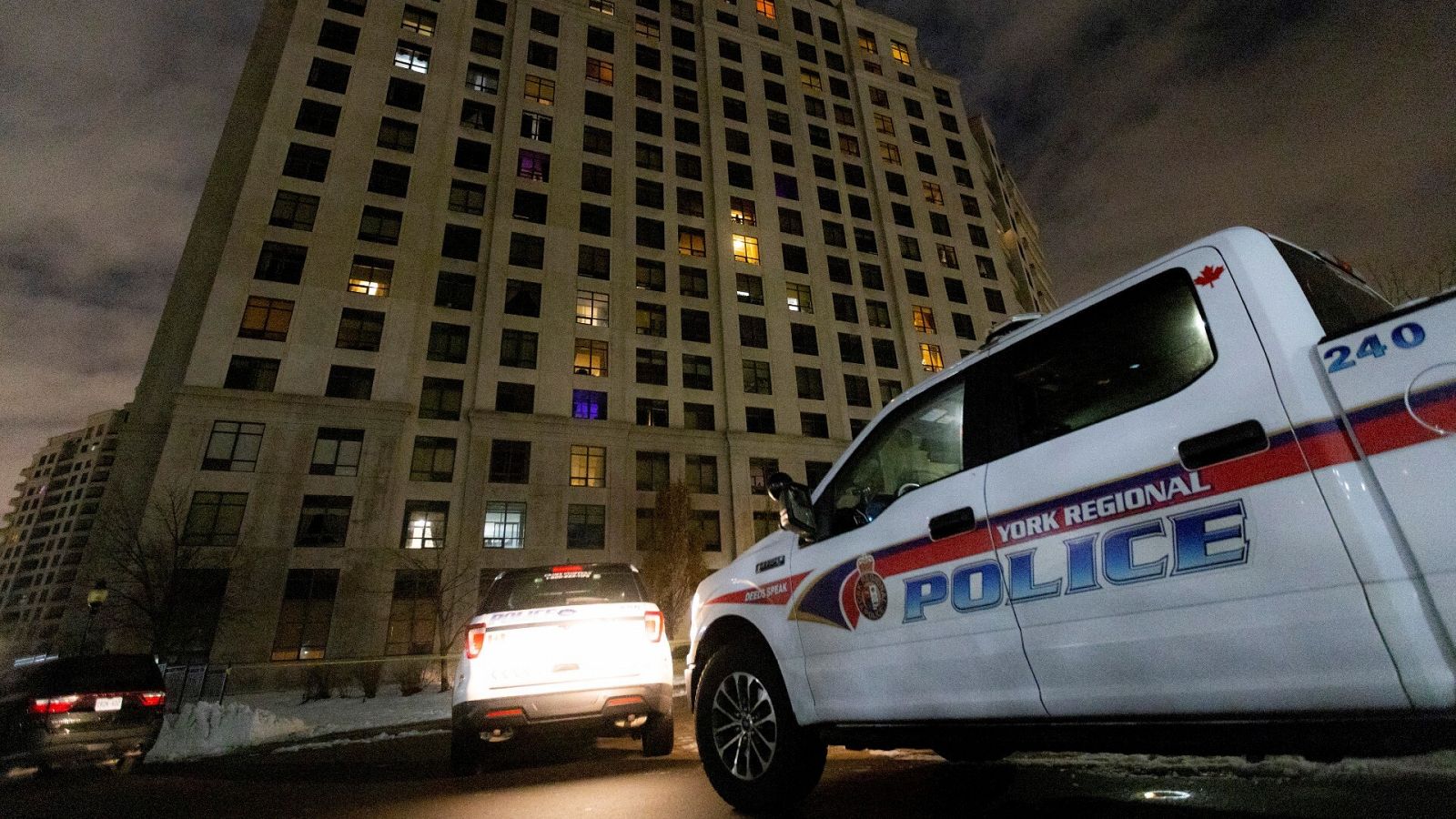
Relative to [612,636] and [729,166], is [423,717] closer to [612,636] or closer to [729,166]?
[612,636]

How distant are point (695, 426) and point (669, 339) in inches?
215

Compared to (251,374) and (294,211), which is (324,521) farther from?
(294,211)

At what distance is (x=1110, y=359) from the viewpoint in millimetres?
2709

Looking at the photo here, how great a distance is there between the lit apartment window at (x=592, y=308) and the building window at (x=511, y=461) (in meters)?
7.89

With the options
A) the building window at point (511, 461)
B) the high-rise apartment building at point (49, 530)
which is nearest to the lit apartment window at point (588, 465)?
the building window at point (511, 461)

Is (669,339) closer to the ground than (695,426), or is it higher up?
higher up

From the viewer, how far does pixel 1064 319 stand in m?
2.96

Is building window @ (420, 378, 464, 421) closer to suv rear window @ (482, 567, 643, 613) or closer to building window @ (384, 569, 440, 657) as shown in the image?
building window @ (384, 569, 440, 657)

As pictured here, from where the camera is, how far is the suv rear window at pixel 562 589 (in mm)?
6164

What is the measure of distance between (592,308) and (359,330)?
11558 millimetres

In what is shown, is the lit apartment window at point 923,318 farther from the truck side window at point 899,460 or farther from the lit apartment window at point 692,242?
the truck side window at point 899,460

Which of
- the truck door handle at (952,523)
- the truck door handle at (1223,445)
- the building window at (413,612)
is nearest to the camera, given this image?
the truck door handle at (1223,445)

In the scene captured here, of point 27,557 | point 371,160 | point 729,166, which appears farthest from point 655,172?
point 27,557

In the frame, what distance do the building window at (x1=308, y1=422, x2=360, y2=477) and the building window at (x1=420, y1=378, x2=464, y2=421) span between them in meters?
3.10
